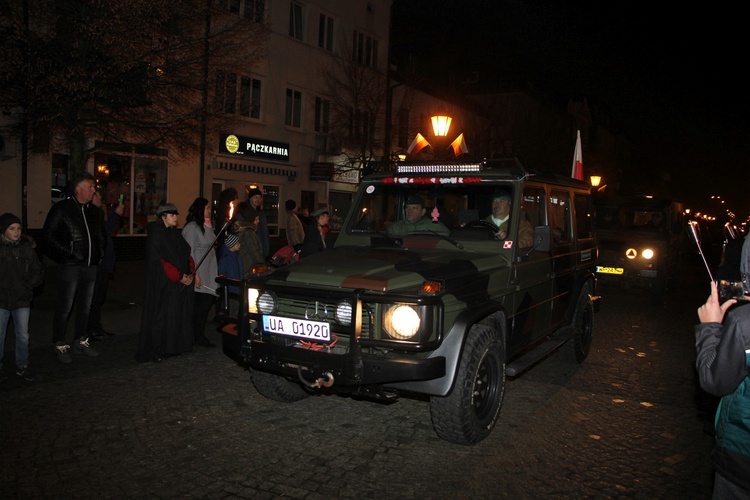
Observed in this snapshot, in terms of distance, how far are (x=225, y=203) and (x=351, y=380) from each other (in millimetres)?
4037

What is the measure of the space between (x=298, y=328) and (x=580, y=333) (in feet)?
14.1

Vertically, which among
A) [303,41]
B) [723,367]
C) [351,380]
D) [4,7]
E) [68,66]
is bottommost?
[351,380]

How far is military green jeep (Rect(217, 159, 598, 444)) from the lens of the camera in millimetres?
4160

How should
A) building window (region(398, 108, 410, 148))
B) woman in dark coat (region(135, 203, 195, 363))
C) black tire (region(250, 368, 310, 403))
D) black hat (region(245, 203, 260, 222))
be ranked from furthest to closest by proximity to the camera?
building window (region(398, 108, 410, 148))
black hat (region(245, 203, 260, 222))
woman in dark coat (region(135, 203, 195, 363))
black tire (region(250, 368, 310, 403))

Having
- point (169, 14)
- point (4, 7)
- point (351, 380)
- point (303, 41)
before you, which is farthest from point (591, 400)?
point (303, 41)

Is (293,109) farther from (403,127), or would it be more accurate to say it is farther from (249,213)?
(249,213)

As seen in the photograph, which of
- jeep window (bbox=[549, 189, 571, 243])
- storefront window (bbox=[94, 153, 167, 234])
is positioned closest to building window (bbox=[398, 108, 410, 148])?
storefront window (bbox=[94, 153, 167, 234])

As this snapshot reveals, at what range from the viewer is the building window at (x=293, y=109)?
2128cm

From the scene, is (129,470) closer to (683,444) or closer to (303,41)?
(683,444)

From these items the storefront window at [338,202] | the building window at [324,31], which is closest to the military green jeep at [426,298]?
the storefront window at [338,202]

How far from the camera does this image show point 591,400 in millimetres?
5949

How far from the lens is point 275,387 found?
537 cm

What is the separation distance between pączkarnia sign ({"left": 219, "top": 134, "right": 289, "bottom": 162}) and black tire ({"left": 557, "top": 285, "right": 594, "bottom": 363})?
13.3 metres

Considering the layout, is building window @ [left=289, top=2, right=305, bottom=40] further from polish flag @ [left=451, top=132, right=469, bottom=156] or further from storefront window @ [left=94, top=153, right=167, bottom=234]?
polish flag @ [left=451, top=132, right=469, bottom=156]
